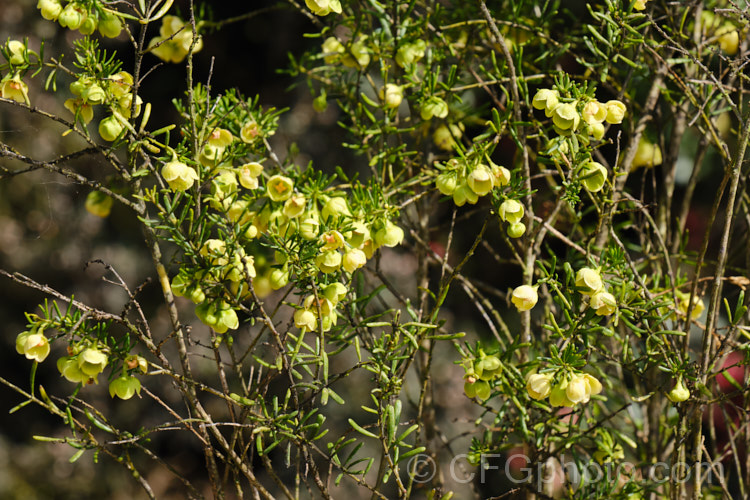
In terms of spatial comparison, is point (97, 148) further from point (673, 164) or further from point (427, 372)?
point (673, 164)

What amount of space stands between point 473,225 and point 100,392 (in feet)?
5.15

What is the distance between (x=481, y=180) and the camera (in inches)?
25.1

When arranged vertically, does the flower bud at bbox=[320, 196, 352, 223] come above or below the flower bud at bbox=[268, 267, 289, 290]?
above

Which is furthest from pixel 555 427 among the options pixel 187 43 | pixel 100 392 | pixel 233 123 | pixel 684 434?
pixel 100 392

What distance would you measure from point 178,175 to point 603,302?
1.45 ft

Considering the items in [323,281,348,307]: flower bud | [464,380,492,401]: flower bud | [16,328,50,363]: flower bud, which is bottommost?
[464,380,492,401]: flower bud

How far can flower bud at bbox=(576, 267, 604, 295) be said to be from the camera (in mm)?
634

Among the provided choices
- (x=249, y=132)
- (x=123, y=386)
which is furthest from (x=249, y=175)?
(x=123, y=386)

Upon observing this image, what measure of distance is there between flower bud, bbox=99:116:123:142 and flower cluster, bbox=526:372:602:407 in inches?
19.9

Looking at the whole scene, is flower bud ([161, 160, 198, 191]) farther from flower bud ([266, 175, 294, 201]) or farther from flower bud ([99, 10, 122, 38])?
flower bud ([99, 10, 122, 38])

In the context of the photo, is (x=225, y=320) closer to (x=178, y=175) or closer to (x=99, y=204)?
(x=178, y=175)

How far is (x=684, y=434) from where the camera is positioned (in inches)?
28.5

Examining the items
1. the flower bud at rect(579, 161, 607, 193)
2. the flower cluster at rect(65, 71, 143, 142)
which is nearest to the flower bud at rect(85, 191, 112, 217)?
the flower cluster at rect(65, 71, 143, 142)

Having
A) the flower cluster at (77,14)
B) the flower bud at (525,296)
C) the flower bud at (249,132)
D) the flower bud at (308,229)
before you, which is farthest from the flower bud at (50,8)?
the flower bud at (525,296)
